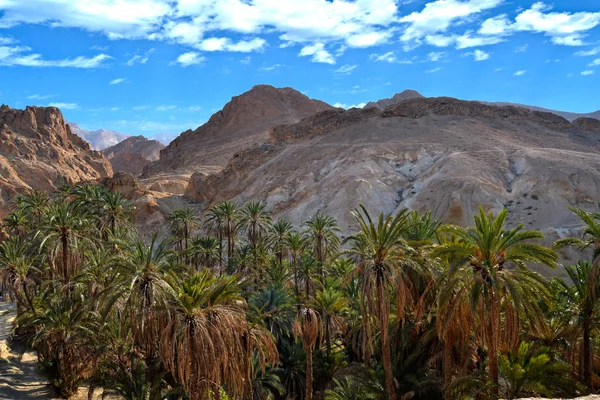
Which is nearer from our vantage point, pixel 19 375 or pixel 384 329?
pixel 384 329

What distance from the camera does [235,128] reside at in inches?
5979

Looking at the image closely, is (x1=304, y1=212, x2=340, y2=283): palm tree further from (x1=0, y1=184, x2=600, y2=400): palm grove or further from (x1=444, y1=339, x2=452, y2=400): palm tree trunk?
(x1=444, y1=339, x2=452, y2=400): palm tree trunk

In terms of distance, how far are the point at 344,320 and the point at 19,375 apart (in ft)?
60.8

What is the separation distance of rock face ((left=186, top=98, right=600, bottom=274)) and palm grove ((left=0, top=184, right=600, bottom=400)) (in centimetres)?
2657

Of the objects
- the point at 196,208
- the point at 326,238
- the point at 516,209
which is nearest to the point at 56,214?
the point at 326,238

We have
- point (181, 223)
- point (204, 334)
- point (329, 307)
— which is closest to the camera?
point (204, 334)

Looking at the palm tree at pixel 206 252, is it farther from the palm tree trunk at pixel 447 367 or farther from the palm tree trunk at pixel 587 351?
the palm tree trunk at pixel 587 351

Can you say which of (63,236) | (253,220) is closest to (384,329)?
(63,236)

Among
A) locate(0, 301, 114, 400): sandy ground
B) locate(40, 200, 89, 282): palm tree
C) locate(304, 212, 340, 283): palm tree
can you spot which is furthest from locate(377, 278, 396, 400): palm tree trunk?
locate(40, 200, 89, 282): palm tree

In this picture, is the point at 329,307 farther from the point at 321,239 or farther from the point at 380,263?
the point at 321,239

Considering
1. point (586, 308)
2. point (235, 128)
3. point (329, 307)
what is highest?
point (235, 128)

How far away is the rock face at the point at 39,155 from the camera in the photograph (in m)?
90.3

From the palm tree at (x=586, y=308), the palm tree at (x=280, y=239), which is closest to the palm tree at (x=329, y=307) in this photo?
the palm tree at (x=586, y=308)

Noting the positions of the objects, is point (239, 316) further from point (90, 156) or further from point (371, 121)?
point (90, 156)
